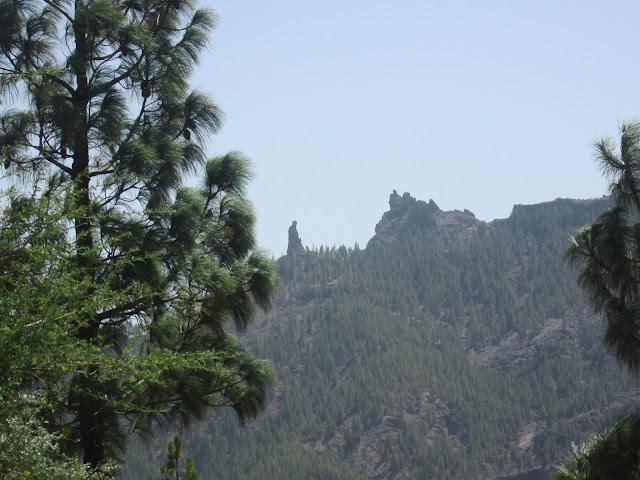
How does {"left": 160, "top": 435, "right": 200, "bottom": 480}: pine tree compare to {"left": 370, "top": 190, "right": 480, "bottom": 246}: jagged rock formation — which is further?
{"left": 370, "top": 190, "right": 480, "bottom": 246}: jagged rock formation

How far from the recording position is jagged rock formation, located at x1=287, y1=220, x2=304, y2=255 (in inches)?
6896

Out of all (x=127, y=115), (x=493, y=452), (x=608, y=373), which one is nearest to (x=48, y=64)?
(x=127, y=115)

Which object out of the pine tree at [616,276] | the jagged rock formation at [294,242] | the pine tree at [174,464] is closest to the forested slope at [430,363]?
the jagged rock formation at [294,242]

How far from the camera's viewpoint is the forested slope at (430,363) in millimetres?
116562

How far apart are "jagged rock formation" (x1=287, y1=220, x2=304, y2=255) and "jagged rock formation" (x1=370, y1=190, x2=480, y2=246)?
20.2 metres

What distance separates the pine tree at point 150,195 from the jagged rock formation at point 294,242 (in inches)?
6455

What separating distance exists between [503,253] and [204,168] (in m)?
160

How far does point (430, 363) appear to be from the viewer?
139 meters

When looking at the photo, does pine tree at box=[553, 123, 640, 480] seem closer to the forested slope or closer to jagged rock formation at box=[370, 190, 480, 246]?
the forested slope

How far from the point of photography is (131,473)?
10838 cm

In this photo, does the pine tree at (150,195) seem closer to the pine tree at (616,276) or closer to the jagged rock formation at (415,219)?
the pine tree at (616,276)

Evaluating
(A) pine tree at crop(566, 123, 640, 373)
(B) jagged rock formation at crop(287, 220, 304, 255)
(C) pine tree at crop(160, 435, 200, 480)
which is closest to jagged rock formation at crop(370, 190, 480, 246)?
(B) jagged rock formation at crop(287, 220, 304, 255)

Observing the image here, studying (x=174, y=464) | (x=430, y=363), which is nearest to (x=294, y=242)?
(x=430, y=363)

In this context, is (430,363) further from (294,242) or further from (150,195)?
(150,195)
